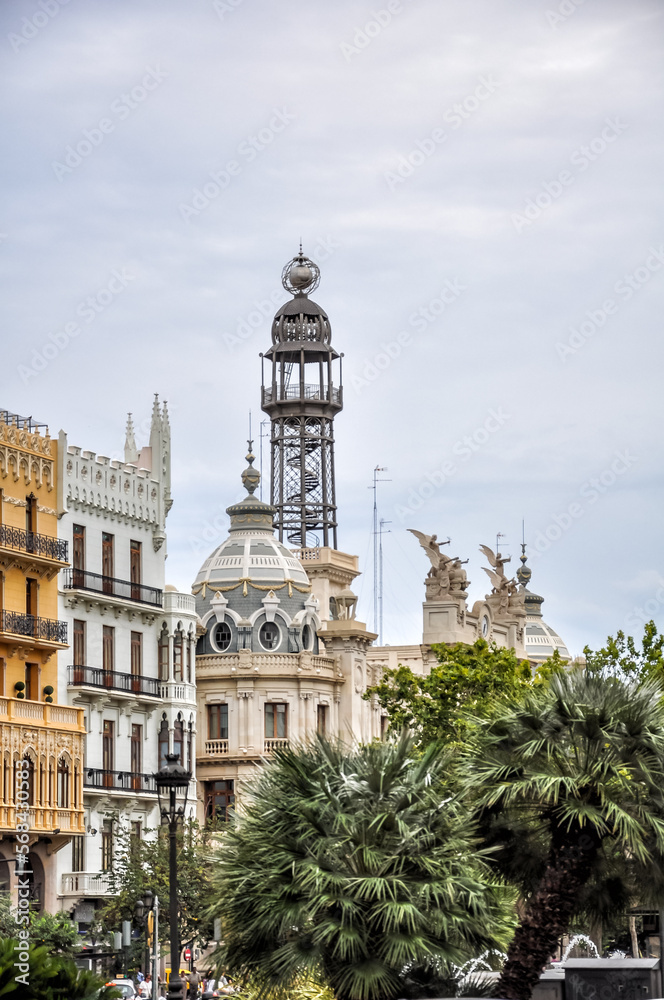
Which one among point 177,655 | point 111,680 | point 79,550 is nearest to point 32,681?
point 111,680

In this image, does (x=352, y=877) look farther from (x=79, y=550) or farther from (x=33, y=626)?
(x=79, y=550)

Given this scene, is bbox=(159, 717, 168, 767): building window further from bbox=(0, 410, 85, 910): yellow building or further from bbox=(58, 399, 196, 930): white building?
bbox=(0, 410, 85, 910): yellow building

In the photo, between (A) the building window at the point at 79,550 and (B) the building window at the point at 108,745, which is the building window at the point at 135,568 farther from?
(B) the building window at the point at 108,745

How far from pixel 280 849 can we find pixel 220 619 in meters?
53.6

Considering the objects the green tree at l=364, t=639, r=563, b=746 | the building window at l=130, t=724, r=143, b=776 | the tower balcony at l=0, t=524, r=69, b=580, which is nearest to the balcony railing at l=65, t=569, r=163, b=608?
the tower balcony at l=0, t=524, r=69, b=580

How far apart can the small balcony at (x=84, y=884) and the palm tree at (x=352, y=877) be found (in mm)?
33374

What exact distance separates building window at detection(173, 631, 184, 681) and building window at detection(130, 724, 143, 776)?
3.55 meters

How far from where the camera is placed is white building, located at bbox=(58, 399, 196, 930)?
6900 centimetres

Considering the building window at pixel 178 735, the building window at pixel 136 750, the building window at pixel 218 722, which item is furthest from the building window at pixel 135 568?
the building window at pixel 218 722

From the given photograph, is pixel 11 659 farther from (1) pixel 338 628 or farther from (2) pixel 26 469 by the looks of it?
(1) pixel 338 628

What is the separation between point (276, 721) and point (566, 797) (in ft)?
171

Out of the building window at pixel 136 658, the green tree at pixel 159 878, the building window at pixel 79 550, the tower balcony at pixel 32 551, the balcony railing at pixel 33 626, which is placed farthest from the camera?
the building window at pixel 136 658

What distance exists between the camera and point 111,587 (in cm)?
7212

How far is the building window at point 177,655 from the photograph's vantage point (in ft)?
250
